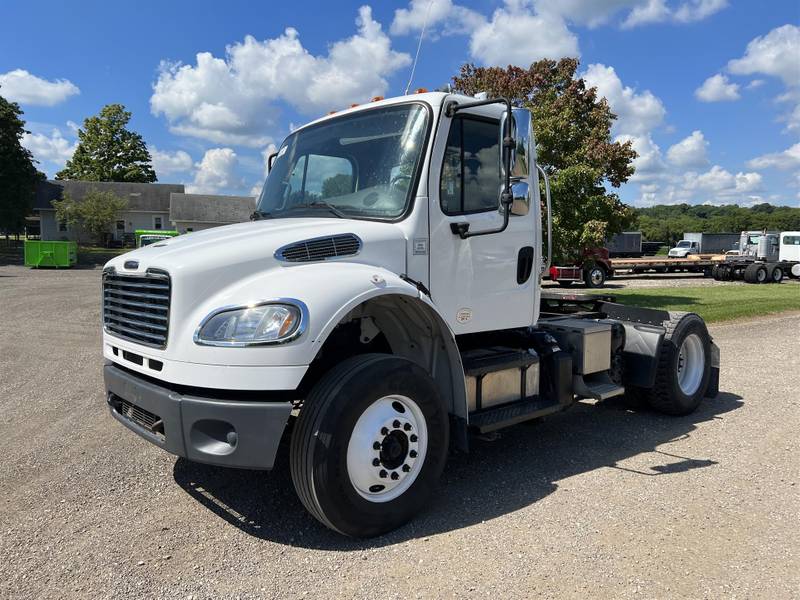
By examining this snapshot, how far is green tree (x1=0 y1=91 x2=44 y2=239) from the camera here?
37.0 metres

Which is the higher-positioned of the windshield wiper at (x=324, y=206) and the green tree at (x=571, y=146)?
the green tree at (x=571, y=146)

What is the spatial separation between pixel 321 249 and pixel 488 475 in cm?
216

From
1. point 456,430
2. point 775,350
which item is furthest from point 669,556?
point 775,350

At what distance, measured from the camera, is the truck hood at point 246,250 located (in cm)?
338

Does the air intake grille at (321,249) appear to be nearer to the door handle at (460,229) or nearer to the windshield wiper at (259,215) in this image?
the door handle at (460,229)

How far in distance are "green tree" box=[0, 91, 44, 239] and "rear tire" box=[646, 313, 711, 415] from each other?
1619 inches

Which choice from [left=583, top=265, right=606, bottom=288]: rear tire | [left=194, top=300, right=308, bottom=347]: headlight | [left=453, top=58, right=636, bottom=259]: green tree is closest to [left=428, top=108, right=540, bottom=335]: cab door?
[left=194, top=300, right=308, bottom=347]: headlight

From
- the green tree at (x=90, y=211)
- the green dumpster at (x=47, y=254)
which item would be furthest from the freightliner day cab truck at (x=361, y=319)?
the green tree at (x=90, y=211)

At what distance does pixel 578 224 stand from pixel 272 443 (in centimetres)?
1124

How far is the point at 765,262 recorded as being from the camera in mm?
30719

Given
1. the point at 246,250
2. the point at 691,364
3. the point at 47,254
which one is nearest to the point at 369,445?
the point at 246,250

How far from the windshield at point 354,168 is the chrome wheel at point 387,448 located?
128 centimetres

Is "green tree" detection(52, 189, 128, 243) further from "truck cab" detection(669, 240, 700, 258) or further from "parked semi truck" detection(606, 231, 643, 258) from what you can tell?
"truck cab" detection(669, 240, 700, 258)

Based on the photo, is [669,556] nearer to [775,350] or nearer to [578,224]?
[775,350]
